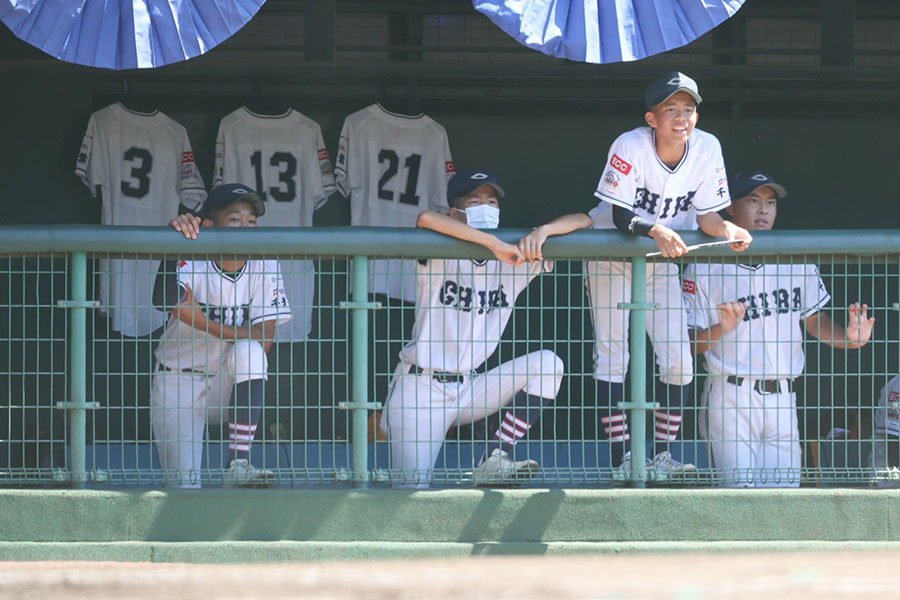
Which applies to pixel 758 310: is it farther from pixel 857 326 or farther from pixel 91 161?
pixel 91 161

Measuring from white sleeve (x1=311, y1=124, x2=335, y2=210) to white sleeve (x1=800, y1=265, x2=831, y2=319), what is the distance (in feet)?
10.6

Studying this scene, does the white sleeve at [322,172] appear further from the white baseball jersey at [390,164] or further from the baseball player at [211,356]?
the baseball player at [211,356]

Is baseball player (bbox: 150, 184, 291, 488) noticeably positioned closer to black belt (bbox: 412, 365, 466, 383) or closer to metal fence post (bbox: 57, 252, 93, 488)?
metal fence post (bbox: 57, 252, 93, 488)

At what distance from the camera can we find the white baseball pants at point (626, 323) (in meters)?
5.13

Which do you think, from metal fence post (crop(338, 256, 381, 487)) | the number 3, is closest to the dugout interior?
the number 3

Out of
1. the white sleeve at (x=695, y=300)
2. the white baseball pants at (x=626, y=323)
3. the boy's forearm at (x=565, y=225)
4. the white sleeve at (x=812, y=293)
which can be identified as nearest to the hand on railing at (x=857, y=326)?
the white sleeve at (x=812, y=293)

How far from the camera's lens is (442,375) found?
5.15 metres

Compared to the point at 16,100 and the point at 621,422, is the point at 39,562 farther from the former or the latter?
the point at 16,100

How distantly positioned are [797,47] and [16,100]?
474 cm

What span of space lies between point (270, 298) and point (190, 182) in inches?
101

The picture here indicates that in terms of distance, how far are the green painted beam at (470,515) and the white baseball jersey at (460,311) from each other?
1.79 ft

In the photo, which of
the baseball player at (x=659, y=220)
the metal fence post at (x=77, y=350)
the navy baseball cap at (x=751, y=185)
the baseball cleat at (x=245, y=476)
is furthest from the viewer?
the navy baseball cap at (x=751, y=185)

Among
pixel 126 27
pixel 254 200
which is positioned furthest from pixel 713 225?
pixel 126 27

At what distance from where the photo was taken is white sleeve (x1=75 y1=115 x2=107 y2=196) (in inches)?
293
